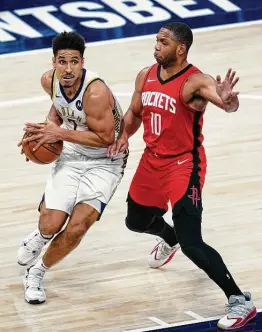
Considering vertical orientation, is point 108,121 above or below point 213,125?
→ above

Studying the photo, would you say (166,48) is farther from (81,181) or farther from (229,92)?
(81,181)

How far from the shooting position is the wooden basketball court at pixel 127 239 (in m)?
8.74

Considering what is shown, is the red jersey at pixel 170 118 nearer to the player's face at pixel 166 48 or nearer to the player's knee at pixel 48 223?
the player's face at pixel 166 48

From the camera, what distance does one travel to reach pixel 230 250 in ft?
32.0

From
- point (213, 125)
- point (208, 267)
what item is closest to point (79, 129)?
point (208, 267)

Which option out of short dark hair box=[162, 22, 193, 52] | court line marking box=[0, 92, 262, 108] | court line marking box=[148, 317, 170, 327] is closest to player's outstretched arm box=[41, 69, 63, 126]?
short dark hair box=[162, 22, 193, 52]

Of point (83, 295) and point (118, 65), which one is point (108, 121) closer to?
point (83, 295)

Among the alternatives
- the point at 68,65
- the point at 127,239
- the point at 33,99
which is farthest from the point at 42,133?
the point at 33,99

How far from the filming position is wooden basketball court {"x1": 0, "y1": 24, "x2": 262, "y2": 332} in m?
8.74

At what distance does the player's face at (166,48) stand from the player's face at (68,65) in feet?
1.90

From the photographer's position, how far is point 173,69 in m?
8.66

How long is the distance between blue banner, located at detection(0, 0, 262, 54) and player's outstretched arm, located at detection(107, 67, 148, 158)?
6483mm

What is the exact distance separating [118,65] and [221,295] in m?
6.14

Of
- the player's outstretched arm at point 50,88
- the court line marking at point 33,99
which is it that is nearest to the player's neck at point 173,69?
the player's outstretched arm at point 50,88
